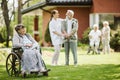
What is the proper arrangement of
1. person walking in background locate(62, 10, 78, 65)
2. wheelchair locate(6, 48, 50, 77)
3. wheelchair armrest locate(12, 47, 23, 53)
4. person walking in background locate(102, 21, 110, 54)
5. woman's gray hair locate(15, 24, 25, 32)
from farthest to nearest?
person walking in background locate(102, 21, 110, 54) < person walking in background locate(62, 10, 78, 65) < woman's gray hair locate(15, 24, 25, 32) < wheelchair armrest locate(12, 47, 23, 53) < wheelchair locate(6, 48, 50, 77)

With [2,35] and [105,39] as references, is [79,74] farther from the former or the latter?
[2,35]

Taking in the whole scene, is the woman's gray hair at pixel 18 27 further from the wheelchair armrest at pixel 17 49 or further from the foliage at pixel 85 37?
the foliage at pixel 85 37

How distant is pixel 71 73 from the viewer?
14.4m

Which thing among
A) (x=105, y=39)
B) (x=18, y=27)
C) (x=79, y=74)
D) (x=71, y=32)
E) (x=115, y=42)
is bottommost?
(x=79, y=74)

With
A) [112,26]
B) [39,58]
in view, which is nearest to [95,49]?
[112,26]

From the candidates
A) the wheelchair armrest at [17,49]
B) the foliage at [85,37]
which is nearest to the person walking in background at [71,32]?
the wheelchair armrest at [17,49]

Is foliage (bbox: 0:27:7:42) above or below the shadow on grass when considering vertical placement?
above

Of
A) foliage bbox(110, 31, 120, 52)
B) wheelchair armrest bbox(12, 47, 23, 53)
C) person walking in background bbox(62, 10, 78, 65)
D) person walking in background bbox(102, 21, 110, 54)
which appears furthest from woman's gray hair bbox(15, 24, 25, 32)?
foliage bbox(110, 31, 120, 52)

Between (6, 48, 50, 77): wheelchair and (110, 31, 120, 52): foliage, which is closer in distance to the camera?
(6, 48, 50, 77): wheelchair

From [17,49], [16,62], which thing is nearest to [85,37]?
[16,62]

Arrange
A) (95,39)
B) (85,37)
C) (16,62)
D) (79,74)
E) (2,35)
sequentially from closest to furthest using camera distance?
(79,74), (16,62), (95,39), (85,37), (2,35)

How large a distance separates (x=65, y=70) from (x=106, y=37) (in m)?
12.2

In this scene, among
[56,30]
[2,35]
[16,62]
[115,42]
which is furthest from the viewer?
[2,35]

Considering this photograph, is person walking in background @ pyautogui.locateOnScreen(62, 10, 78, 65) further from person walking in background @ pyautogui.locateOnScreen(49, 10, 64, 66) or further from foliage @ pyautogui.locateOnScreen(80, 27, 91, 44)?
foliage @ pyautogui.locateOnScreen(80, 27, 91, 44)
